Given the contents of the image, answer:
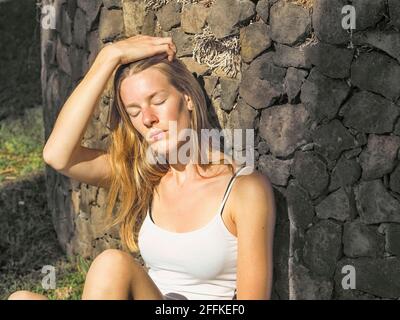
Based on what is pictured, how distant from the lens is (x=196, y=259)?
3.76 meters

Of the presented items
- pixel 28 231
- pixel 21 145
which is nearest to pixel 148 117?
pixel 28 231

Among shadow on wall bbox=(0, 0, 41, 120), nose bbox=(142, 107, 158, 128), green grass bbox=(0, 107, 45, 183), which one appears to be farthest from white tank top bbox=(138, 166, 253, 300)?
shadow on wall bbox=(0, 0, 41, 120)

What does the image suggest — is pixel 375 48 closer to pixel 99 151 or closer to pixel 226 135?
pixel 226 135

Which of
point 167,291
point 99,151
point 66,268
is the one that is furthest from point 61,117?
point 66,268

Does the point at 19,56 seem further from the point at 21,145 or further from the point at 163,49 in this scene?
the point at 163,49

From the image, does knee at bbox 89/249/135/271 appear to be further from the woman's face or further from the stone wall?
the stone wall

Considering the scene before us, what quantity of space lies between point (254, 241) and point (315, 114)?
0.60 metres

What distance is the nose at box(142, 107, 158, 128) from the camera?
3.81m

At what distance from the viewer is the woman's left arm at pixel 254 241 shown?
143 inches

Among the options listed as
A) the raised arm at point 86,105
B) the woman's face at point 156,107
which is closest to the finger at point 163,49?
the raised arm at point 86,105

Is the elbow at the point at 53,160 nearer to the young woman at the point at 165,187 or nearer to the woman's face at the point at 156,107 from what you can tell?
the young woman at the point at 165,187

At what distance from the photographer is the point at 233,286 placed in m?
3.85

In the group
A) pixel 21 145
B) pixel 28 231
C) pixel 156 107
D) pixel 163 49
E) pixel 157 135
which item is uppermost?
pixel 163 49
